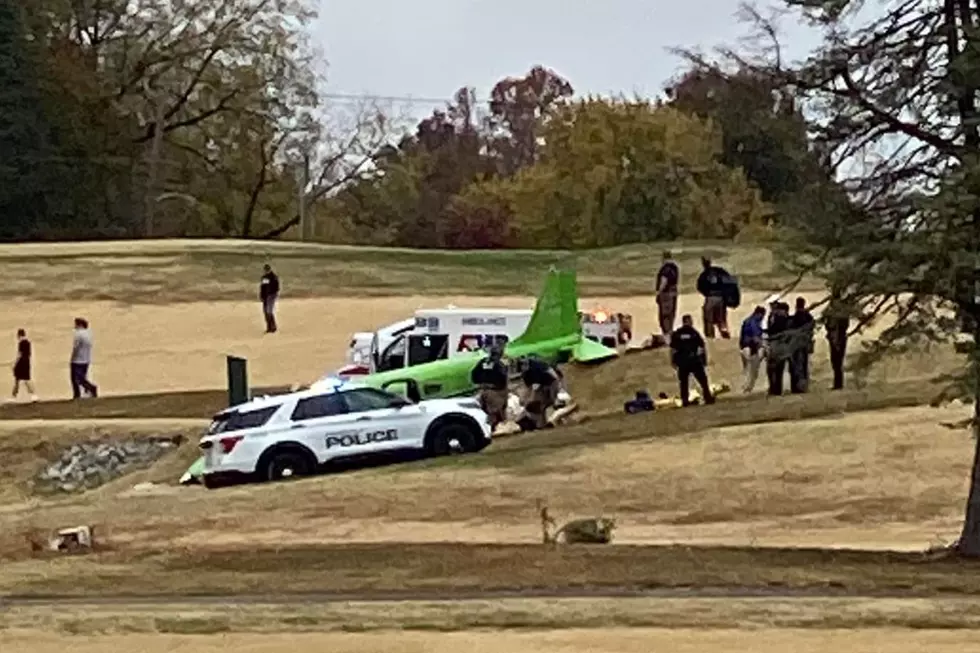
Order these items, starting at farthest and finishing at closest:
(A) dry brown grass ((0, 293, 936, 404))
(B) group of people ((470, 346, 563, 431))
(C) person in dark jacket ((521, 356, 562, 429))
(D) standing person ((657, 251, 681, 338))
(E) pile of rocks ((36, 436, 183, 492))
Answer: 1. (D) standing person ((657, 251, 681, 338))
2. (A) dry brown grass ((0, 293, 936, 404))
3. (E) pile of rocks ((36, 436, 183, 492))
4. (C) person in dark jacket ((521, 356, 562, 429))
5. (B) group of people ((470, 346, 563, 431))

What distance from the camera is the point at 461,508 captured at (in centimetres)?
2623

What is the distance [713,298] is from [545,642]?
2882 cm

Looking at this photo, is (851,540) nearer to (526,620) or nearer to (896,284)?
(896,284)

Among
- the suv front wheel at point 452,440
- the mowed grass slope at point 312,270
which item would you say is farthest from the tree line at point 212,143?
the suv front wheel at point 452,440

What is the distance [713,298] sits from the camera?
42.2m

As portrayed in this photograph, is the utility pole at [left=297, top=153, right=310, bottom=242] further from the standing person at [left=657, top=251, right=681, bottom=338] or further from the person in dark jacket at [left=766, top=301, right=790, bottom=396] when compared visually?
the person in dark jacket at [left=766, top=301, right=790, bottom=396]

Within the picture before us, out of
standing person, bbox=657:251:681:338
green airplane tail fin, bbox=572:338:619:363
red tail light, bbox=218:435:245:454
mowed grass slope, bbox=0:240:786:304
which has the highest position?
mowed grass slope, bbox=0:240:786:304

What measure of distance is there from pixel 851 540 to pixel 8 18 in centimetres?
→ 7089

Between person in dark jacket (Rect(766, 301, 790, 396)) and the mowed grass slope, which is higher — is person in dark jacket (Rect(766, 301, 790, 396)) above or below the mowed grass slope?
below

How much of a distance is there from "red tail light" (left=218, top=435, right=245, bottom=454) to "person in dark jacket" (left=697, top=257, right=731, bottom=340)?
12577 millimetres

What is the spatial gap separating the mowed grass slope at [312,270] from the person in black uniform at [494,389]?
2591 cm

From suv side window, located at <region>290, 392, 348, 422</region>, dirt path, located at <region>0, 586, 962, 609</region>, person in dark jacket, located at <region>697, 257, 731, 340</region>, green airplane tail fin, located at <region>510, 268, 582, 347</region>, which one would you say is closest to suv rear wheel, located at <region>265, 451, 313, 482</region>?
suv side window, located at <region>290, 392, 348, 422</region>

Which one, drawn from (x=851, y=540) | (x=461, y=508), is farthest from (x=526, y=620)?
(x=461, y=508)

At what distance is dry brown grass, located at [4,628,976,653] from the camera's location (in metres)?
13.5
